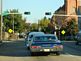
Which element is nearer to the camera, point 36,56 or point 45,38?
point 36,56

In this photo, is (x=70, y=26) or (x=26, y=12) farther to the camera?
(x=70, y=26)

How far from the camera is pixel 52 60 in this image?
22250mm

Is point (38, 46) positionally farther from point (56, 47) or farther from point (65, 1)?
point (65, 1)

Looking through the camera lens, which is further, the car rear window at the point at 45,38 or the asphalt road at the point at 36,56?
the car rear window at the point at 45,38

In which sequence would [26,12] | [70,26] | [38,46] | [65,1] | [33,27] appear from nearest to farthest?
[38,46]
[26,12]
[70,26]
[65,1]
[33,27]

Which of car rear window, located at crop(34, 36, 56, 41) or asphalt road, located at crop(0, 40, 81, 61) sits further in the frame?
car rear window, located at crop(34, 36, 56, 41)

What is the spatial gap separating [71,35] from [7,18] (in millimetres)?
30241

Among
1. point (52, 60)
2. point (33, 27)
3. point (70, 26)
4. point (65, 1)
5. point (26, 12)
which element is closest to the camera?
point (52, 60)

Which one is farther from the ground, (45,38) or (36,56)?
(45,38)

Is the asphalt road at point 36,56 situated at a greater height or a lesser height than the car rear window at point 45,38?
lesser

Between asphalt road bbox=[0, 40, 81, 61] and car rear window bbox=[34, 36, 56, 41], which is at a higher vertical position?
car rear window bbox=[34, 36, 56, 41]

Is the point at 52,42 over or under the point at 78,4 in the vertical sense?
under

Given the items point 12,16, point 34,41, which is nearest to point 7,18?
point 12,16

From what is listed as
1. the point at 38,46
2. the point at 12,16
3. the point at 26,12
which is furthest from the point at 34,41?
Answer: the point at 12,16
